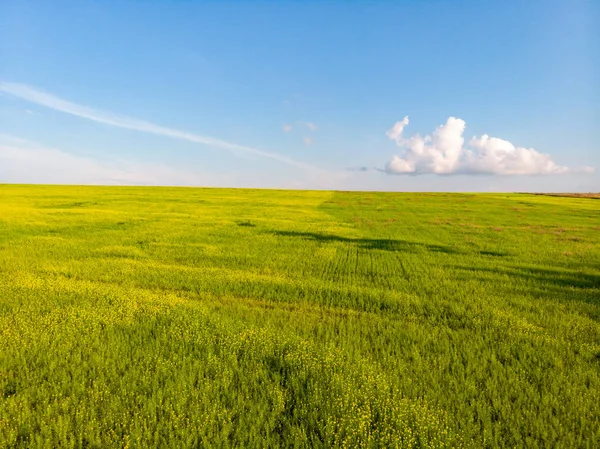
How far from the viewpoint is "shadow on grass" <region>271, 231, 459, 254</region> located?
63.8ft

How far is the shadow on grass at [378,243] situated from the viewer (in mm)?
19453

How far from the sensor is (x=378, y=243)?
837 inches

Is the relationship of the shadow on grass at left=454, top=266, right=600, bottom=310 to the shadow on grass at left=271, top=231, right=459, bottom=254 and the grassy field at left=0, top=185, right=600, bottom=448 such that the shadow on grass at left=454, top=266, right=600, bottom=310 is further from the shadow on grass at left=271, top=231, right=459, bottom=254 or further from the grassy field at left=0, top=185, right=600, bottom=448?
the shadow on grass at left=271, top=231, right=459, bottom=254

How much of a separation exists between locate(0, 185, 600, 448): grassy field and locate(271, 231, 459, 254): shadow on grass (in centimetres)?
415

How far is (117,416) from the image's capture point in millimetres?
5078

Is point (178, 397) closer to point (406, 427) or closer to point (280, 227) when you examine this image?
point (406, 427)

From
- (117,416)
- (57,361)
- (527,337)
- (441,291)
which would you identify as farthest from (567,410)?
(57,361)

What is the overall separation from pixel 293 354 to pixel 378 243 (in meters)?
15.4

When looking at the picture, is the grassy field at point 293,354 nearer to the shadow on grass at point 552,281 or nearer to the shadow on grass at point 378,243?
the shadow on grass at point 552,281

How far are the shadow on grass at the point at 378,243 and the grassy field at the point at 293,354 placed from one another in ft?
13.6

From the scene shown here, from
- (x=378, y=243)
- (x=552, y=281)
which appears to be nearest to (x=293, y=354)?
(x=552, y=281)

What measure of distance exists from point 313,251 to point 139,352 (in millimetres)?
12220

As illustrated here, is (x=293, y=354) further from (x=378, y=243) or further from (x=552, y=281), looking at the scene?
(x=378, y=243)

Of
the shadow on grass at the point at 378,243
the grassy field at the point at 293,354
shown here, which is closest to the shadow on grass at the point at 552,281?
the grassy field at the point at 293,354
